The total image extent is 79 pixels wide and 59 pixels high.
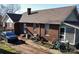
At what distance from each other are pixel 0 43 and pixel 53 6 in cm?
211

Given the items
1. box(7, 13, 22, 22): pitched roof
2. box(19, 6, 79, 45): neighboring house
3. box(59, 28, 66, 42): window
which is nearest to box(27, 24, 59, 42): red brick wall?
box(19, 6, 79, 45): neighboring house

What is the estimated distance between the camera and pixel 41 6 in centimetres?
571

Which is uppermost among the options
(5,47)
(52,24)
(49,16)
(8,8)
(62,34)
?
(8,8)

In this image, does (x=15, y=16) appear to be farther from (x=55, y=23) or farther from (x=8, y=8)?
(x=55, y=23)

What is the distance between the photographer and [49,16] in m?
5.77

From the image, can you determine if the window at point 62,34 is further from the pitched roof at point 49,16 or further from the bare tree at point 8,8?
the bare tree at point 8,8

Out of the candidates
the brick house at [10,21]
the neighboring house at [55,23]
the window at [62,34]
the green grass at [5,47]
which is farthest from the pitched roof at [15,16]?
the window at [62,34]

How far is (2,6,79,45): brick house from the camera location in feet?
18.6

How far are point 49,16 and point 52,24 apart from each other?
0.28 metres

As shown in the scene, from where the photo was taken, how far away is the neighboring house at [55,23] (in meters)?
5.66

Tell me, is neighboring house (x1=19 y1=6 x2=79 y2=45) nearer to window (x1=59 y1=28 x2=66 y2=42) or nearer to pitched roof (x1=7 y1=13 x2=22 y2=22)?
window (x1=59 y1=28 x2=66 y2=42)

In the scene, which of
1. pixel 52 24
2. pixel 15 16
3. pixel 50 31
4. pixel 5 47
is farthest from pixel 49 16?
pixel 5 47

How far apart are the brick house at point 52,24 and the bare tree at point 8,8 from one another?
0.29m
